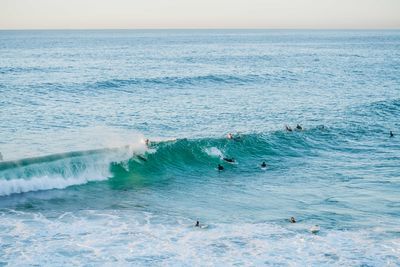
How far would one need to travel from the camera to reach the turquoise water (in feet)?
58.0

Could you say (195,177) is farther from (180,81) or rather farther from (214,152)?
(180,81)

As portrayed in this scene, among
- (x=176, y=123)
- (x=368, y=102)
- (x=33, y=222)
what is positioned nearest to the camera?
(x=33, y=222)

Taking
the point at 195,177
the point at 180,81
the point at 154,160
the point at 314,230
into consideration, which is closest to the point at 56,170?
the point at 154,160

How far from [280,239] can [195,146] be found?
13.4m

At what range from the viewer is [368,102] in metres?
47.7

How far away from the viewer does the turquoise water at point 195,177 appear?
1767 cm

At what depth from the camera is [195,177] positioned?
2777cm

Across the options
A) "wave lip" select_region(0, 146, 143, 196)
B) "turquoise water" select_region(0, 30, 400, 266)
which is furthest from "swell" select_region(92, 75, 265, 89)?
"wave lip" select_region(0, 146, 143, 196)

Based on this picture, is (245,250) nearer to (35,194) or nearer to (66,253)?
(66,253)

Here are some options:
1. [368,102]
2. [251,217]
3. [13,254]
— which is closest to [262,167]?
[251,217]

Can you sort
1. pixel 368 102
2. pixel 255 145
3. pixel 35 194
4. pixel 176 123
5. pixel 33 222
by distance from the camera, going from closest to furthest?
pixel 33 222 < pixel 35 194 < pixel 255 145 < pixel 176 123 < pixel 368 102

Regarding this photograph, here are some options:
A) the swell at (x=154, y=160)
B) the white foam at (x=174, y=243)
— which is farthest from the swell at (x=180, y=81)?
the white foam at (x=174, y=243)

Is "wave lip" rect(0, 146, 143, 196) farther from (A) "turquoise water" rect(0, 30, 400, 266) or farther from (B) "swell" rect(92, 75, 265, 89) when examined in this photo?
(B) "swell" rect(92, 75, 265, 89)

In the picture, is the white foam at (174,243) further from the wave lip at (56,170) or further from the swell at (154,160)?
the swell at (154,160)
